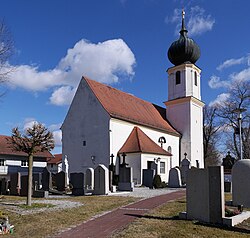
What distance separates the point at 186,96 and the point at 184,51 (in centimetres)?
569

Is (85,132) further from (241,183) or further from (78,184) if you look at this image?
(241,183)

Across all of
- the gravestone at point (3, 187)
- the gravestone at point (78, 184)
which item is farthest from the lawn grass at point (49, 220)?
the gravestone at point (3, 187)

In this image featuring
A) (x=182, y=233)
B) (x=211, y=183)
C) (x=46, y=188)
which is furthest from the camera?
(x=46, y=188)

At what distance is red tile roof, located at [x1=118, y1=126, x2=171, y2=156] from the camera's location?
2857cm

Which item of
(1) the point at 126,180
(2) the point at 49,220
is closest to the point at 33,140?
(2) the point at 49,220

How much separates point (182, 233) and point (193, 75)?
34.4 meters

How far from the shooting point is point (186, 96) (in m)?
39.4

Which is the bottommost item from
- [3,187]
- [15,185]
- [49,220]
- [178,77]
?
[49,220]

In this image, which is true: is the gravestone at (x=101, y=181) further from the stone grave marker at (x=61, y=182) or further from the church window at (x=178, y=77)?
the church window at (x=178, y=77)

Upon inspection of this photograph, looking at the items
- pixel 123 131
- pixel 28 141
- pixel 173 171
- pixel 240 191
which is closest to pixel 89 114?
pixel 123 131

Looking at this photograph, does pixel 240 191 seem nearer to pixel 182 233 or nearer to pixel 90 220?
pixel 182 233

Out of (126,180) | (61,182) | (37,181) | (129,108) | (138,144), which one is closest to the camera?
(37,181)

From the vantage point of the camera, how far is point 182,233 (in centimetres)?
759

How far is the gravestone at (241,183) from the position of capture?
1164 cm
